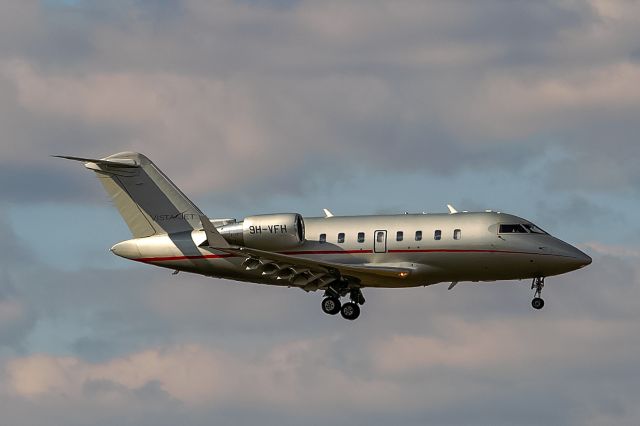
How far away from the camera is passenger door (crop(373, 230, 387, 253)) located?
192 ft

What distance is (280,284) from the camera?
6122 centimetres

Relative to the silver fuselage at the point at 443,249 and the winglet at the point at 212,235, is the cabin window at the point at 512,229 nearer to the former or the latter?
the silver fuselage at the point at 443,249

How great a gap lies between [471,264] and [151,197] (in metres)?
14.6

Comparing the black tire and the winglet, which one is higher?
the winglet

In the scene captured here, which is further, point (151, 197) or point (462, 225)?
point (151, 197)

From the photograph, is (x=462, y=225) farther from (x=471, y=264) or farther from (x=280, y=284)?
(x=280, y=284)

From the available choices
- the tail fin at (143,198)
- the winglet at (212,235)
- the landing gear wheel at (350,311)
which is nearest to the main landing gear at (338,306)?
the landing gear wheel at (350,311)

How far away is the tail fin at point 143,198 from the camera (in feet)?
206

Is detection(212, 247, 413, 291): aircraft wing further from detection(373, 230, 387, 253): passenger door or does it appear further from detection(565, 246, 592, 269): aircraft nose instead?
detection(565, 246, 592, 269): aircraft nose

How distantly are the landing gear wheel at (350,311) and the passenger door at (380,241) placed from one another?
2842 mm

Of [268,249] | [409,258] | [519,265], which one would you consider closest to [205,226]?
[268,249]

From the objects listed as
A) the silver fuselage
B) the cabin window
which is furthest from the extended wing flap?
the cabin window

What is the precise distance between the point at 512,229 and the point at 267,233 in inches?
383

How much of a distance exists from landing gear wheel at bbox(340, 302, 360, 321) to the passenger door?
2.84 metres
